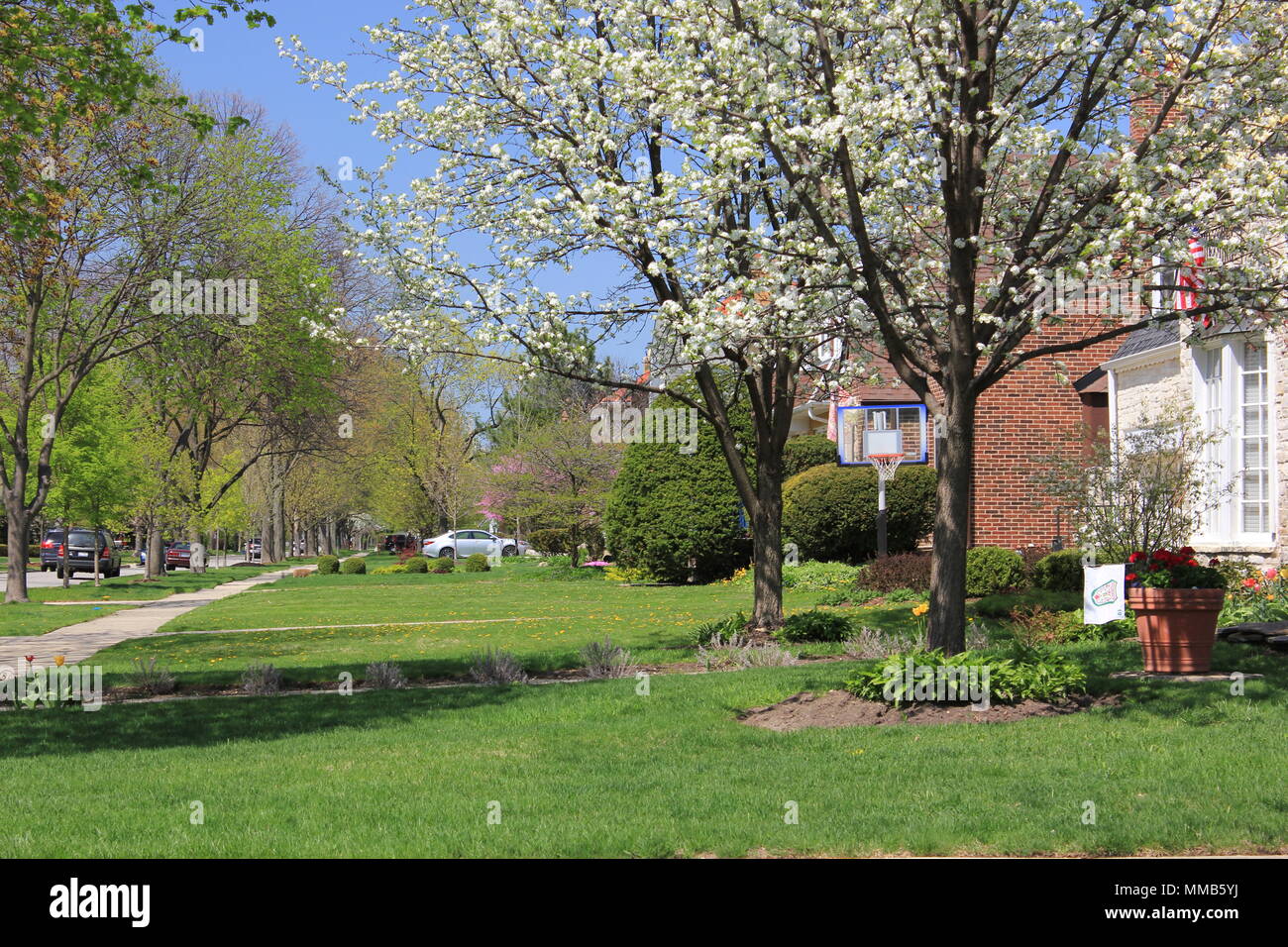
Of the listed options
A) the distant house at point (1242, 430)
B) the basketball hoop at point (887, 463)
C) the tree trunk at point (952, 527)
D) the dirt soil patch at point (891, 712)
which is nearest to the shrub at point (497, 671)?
the dirt soil patch at point (891, 712)

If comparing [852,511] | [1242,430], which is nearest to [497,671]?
[1242,430]

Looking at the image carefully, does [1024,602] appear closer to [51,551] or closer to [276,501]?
[276,501]

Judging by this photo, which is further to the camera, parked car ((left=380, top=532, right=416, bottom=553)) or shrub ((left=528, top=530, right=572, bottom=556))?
parked car ((left=380, top=532, right=416, bottom=553))

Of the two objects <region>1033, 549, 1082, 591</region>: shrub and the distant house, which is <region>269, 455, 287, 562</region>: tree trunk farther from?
the distant house

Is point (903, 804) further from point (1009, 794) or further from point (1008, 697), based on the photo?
point (1008, 697)

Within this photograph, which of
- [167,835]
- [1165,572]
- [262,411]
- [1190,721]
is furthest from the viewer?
[262,411]

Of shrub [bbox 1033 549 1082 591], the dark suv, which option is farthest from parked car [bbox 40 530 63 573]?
shrub [bbox 1033 549 1082 591]

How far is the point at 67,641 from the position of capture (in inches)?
683

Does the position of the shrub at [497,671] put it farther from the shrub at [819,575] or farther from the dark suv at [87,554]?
the dark suv at [87,554]

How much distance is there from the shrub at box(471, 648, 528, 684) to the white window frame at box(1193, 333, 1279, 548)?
28.3 ft

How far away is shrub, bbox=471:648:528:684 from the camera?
12383 millimetres

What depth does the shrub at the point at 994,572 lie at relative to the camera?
17812 mm
